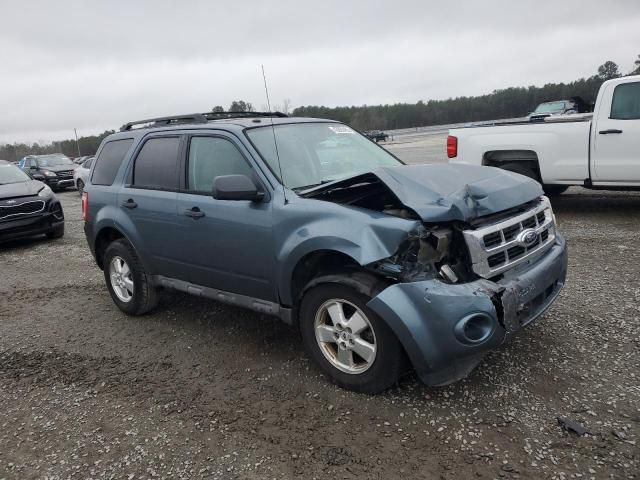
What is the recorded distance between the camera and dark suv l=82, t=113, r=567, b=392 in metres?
3.00

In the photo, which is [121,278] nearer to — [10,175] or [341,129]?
[341,129]

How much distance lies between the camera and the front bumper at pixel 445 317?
291 cm

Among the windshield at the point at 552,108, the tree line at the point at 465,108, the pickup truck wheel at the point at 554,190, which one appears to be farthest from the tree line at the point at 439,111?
the pickup truck wheel at the point at 554,190

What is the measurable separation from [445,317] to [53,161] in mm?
23064

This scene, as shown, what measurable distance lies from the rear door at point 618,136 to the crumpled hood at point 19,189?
9.48 metres

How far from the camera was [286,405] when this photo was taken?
3342mm

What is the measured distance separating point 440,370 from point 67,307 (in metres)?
4.40

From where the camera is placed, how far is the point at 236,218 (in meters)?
3.85

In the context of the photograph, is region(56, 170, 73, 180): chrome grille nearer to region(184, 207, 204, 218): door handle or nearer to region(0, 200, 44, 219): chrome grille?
region(0, 200, 44, 219): chrome grille

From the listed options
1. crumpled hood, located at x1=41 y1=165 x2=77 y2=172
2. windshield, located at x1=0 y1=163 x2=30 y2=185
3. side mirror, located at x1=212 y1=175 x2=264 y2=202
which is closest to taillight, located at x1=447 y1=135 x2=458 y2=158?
side mirror, located at x1=212 y1=175 x2=264 y2=202

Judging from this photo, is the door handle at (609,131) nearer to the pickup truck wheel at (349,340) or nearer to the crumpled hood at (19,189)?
the pickup truck wheel at (349,340)

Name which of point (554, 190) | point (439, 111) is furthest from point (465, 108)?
point (554, 190)

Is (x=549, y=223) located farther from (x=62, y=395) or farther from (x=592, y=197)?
(x=592, y=197)

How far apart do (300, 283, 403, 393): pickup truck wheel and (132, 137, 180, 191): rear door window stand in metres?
1.82
